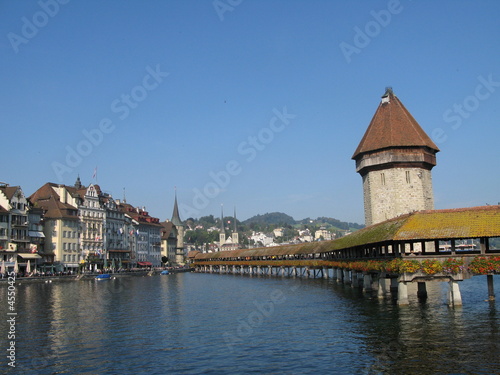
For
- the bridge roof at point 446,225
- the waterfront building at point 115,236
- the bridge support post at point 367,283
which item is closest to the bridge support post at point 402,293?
the bridge roof at point 446,225

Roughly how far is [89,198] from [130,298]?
61173 millimetres

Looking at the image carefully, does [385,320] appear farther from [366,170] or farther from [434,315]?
[366,170]

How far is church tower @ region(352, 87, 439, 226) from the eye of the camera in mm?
66875

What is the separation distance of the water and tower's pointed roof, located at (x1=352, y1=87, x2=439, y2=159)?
33.1 metres

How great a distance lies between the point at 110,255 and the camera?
111875 millimetres

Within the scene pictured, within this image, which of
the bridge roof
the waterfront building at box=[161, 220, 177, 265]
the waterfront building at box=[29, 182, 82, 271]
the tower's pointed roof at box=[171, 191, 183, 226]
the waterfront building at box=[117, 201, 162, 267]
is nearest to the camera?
the bridge roof

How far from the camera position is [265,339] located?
963 inches

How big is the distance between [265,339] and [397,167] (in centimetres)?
4831

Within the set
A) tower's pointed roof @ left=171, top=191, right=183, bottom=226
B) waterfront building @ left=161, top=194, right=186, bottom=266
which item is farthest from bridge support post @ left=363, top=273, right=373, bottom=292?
tower's pointed roof @ left=171, top=191, right=183, bottom=226

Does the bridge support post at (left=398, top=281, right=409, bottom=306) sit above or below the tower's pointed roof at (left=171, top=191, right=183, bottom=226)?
below

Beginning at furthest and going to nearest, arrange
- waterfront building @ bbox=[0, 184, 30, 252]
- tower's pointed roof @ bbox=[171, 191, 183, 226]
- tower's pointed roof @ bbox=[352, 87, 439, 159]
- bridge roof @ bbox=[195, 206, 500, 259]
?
tower's pointed roof @ bbox=[171, 191, 183, 226]
waterfront building @ bbox=[0, 184, 30, 252]
tower's pointed roof @ bbox=[352, 87, 439, 159]
bridge roof @ bbox=[195, 206, 500, 259]

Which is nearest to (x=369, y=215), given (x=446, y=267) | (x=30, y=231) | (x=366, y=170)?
(x=366, y=170)

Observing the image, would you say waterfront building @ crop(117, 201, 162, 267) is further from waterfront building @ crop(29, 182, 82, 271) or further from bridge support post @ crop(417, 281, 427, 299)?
bridge support post @ crop(417, 281, 427, 299)

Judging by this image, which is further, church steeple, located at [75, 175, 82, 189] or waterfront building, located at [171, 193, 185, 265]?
waterfront building, located at [171, 193, 185, 265]
